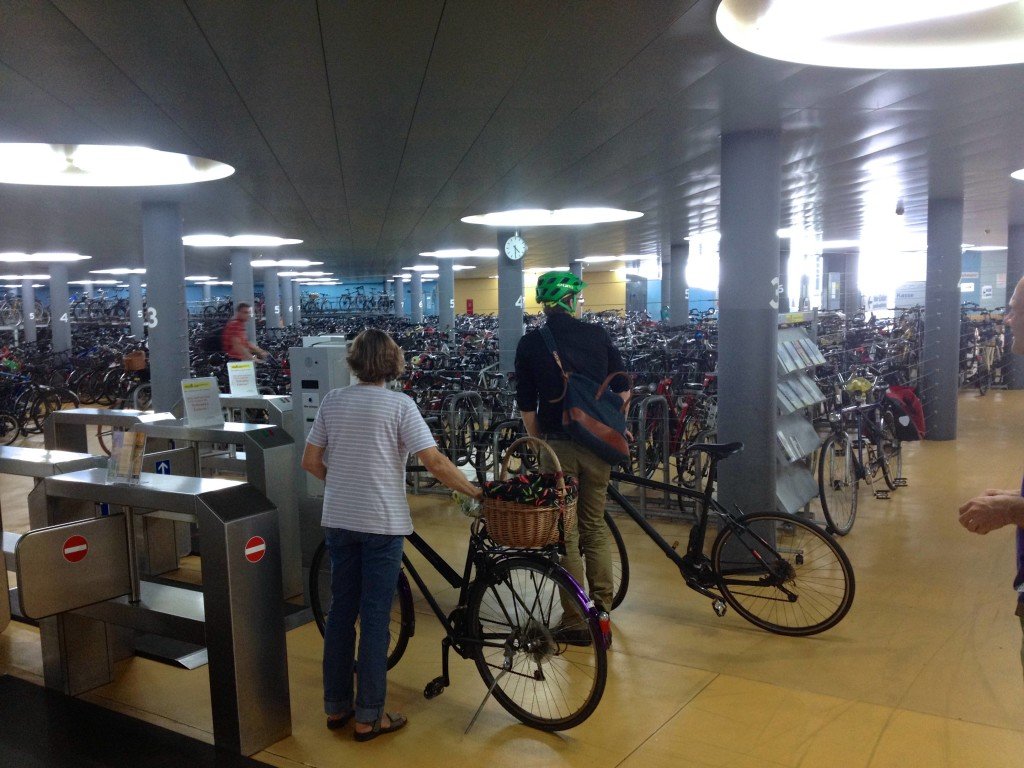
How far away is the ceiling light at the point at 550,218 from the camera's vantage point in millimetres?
11398

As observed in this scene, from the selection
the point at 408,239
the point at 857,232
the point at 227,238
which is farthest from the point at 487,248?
the point at 857,232

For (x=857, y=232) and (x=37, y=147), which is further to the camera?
(x=857, y=232)

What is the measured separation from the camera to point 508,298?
12.8m

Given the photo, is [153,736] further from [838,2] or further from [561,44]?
[838,2]

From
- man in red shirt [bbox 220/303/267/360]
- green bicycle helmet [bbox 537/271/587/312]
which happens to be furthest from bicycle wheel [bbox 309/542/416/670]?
man in red shirt [bbox 220/303/267/360]

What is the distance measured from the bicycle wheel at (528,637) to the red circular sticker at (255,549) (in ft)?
2.75

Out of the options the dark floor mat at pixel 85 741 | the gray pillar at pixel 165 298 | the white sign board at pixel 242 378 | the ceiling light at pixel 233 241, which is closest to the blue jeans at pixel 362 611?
the dark floor mat at pixel 85 741

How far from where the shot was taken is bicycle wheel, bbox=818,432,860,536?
5.82 meters

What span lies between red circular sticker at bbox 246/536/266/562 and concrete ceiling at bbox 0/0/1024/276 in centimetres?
212

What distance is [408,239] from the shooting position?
14.5 m

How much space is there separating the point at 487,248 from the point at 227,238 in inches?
215

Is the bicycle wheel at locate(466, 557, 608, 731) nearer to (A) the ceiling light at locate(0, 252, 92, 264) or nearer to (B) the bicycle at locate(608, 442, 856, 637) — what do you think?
(B) the bicycle at locate(608, 442, 856, 637)

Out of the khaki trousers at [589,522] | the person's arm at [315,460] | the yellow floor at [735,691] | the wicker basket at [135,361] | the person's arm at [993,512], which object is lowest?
the yellow floor at [735,691]

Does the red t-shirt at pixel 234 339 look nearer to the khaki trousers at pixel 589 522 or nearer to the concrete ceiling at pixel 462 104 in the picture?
the concrete ceiling at pixel 462 104
